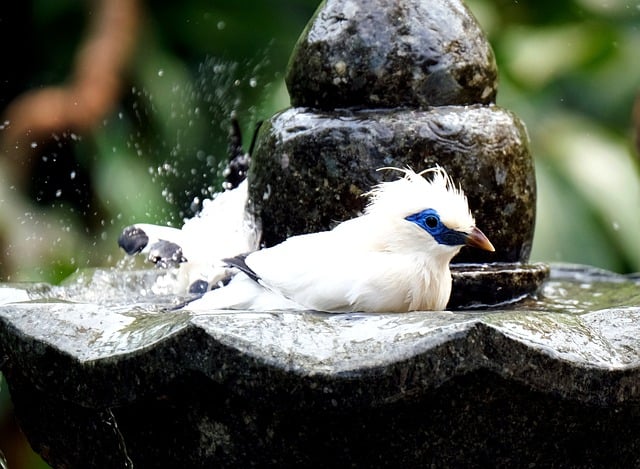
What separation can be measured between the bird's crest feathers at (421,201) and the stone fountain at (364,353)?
0.66 ft

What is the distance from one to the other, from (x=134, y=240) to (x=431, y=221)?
930 millimetres

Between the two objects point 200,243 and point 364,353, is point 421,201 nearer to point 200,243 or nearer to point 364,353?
point 364,353

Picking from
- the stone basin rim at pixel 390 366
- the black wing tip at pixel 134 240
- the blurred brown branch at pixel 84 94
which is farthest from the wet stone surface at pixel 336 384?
the blurred brown branch at pixel 84 94

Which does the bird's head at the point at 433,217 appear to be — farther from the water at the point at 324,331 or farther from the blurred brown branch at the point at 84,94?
the blurred brown branch at the point at 84,94

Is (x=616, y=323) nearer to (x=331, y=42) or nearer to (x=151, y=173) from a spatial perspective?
(x=331, y=42)

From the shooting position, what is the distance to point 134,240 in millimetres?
2805

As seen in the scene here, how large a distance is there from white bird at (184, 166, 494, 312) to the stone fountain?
15 cm

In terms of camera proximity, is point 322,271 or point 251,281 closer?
point 322,271

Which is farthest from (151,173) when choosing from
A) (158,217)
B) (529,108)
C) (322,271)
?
(322,271)

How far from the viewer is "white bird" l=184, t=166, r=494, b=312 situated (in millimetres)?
2158

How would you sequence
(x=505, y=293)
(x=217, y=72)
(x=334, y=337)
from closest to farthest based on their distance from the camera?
1. (x=334, y=337)
2. (x=505, y=293)
3. (x=217, y=72)

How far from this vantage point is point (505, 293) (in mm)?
2570

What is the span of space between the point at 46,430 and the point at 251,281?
0.54m

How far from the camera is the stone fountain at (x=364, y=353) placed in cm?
177
